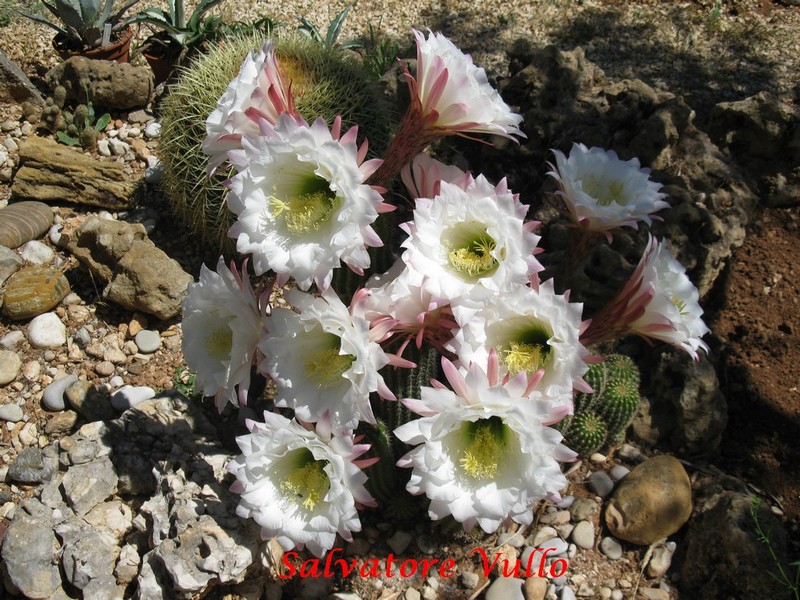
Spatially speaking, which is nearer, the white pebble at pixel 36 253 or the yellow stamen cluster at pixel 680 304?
the yellow stamen cluster at pixel 680 304

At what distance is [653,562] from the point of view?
7.24 ft

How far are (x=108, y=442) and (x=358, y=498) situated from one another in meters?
1.03

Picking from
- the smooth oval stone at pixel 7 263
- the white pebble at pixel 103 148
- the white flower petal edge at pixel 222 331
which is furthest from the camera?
the white pebble at pixel 103 148

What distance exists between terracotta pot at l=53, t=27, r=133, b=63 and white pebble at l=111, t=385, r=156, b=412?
2255 millimetres

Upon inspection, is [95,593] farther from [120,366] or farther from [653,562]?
[653,562]

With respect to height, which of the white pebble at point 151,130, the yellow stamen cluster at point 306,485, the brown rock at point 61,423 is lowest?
the brown rock at point 61,423

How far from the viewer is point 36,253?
3105mm

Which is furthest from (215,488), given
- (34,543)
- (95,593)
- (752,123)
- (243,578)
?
(752,123)

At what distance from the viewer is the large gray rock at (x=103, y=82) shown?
3.70 m

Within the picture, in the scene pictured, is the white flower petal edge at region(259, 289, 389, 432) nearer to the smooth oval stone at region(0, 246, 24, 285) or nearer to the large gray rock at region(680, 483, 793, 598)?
the large gray rock at region(680, 483, 793, 598)

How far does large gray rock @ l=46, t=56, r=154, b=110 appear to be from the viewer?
12.1ft

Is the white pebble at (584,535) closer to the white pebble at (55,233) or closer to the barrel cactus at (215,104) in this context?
the barrel cactus at (215,104)

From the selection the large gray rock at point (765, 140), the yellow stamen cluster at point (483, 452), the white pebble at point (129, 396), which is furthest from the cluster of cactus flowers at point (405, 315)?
the large gray rock at point (765, 140)

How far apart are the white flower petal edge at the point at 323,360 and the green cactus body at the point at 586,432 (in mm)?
876
